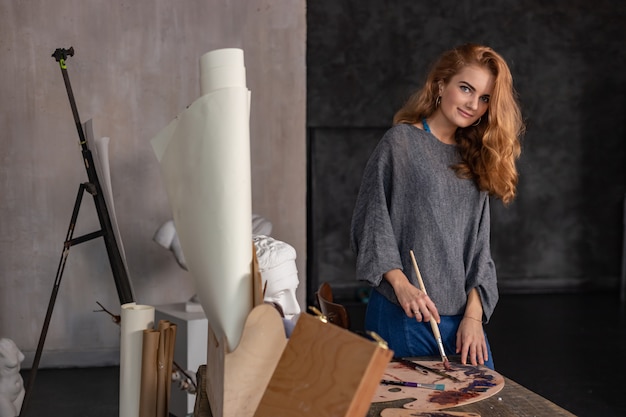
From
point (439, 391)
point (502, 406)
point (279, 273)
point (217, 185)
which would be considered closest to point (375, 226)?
point (279, 273)

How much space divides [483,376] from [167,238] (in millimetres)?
2721

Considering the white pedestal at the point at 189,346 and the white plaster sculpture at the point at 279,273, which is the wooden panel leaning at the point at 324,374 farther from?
the white pedestal at the point at 189,346

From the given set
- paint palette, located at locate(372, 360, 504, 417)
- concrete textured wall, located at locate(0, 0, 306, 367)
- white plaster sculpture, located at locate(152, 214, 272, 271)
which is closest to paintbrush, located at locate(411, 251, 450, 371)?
paint palette, located at locate(372, 360, 504, 417)

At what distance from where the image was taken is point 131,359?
63.1 inches

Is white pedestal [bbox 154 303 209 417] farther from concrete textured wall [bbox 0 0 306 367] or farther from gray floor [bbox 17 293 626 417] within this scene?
concrete textured wall [bbox 0 0 306 367]

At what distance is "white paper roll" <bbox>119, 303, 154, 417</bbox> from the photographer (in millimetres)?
1599

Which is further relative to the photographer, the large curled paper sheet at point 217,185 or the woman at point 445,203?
the woman at point 445,203

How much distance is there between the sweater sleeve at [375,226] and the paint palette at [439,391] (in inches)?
11.4

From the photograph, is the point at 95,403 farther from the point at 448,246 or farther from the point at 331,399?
the point at 331,399

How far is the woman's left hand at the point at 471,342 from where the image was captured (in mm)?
2141

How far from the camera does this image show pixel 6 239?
490 cm

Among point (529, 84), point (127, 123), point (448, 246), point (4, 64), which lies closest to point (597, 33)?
point (529, 84)

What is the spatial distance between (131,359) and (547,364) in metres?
4.31

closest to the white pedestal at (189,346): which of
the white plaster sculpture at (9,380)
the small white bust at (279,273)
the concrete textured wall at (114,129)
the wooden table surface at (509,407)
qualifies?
the white plaster sculpture at (9,380)
